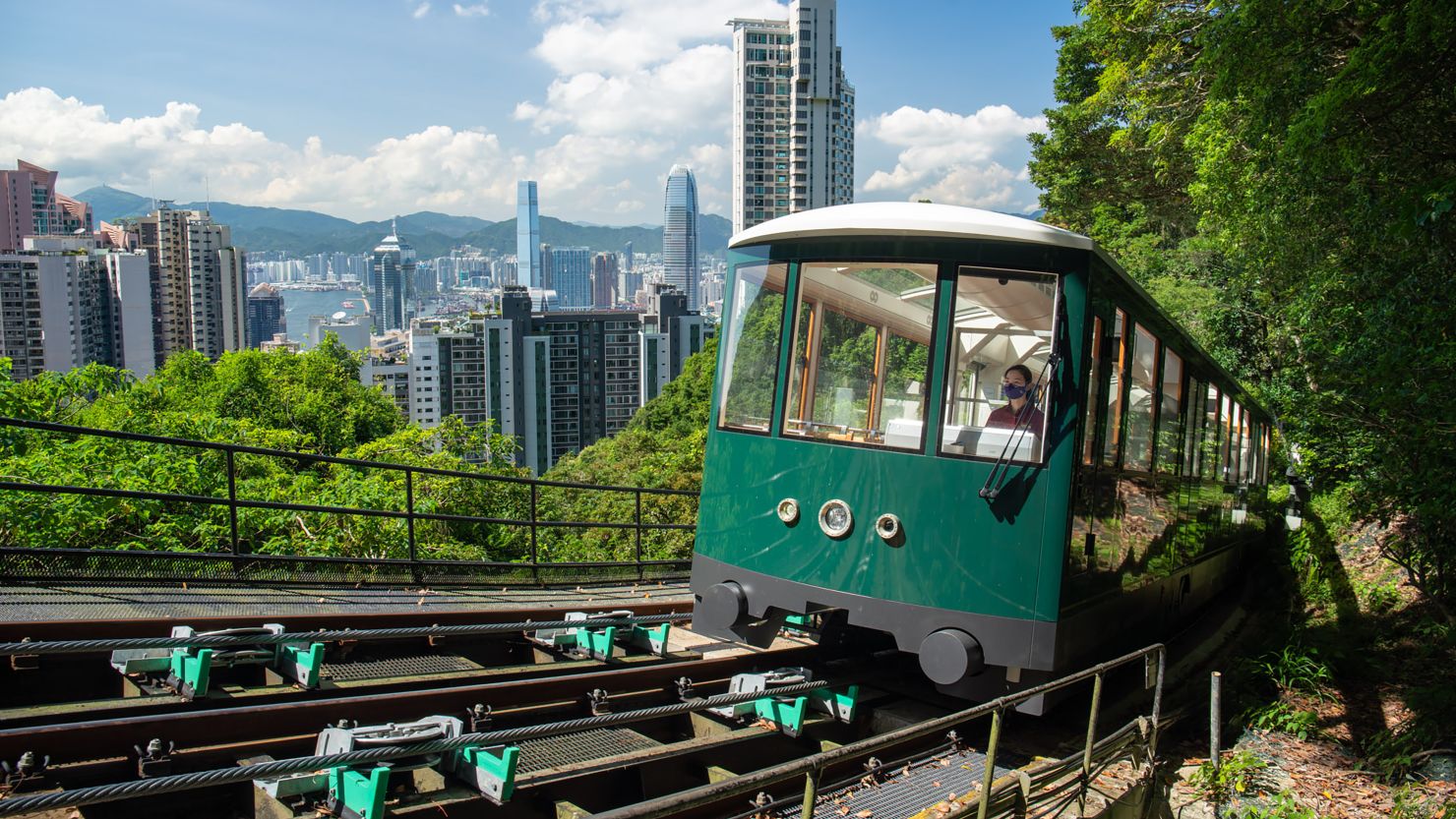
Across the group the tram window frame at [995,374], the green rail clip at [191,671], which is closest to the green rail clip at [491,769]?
the green rail clip at [191,671]

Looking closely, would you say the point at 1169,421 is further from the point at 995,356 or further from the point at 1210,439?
the point at 995,356

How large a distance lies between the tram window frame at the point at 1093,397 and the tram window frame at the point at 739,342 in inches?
74.6

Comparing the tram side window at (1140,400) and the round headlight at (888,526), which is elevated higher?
the tram side window at (1140,400)

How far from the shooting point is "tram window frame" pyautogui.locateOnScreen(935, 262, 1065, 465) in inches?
233

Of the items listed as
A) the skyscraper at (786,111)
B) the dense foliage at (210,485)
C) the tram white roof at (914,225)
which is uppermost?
the skyscraper at (786,111)

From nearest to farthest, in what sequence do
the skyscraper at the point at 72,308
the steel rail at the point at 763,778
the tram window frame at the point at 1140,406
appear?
the steel rail at the point at 763,778 < the tram window frame at the point at 1140,406 < the skyscraper at the point at 72,308

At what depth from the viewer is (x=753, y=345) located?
6719 millimetres

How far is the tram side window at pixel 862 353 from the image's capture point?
242 inches

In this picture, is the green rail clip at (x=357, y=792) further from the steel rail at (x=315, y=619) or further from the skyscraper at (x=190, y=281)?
the skyscraper at (x=190, y=281)

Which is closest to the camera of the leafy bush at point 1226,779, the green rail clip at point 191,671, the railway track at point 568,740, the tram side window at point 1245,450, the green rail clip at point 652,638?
the railway track at point 568,740

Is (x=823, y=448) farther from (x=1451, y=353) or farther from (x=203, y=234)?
(x=203, y=234)

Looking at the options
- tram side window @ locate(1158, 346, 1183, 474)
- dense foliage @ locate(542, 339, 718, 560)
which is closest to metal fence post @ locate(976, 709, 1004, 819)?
tram side window @ locate(1158, 346, 1183, 474)

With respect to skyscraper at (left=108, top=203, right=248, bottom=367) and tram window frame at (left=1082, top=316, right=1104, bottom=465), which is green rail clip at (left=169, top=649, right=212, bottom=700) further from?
skyscraper at (left=108, top=203, right=248, bottom=367)

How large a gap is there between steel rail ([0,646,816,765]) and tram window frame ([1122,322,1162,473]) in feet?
10.8
